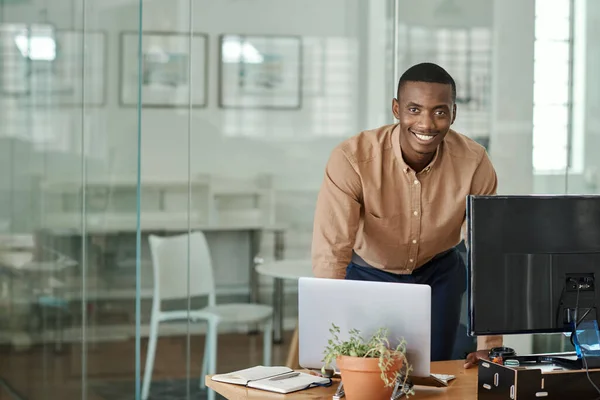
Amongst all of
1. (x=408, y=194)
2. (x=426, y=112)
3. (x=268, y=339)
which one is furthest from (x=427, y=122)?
(x=268, y=339)

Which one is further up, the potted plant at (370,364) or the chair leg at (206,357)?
the potted plant at (370,364)

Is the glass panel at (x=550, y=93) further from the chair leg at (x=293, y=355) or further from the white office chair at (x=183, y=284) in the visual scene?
the white office chair at (x=183, y=284)

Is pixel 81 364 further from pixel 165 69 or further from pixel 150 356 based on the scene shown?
pixel 165 69

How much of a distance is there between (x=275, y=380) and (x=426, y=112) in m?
0.91

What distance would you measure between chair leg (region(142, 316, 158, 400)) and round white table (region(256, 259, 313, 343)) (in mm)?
583

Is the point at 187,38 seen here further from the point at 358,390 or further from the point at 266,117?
the point at 358,390

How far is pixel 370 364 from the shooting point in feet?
7.41

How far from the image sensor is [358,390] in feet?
7.48

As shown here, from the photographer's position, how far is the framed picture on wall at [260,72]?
460 centimetres

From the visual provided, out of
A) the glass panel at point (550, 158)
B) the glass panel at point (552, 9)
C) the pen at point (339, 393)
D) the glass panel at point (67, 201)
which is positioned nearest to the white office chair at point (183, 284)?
the glass panel at point (67, 201)

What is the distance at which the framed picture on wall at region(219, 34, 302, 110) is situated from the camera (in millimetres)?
4602

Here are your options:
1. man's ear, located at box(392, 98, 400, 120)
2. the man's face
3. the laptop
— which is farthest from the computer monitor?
man's ear, located at box(392, 98, 400, 120)

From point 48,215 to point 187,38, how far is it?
1.08 meters

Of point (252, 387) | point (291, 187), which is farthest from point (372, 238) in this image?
point (291, 187)
